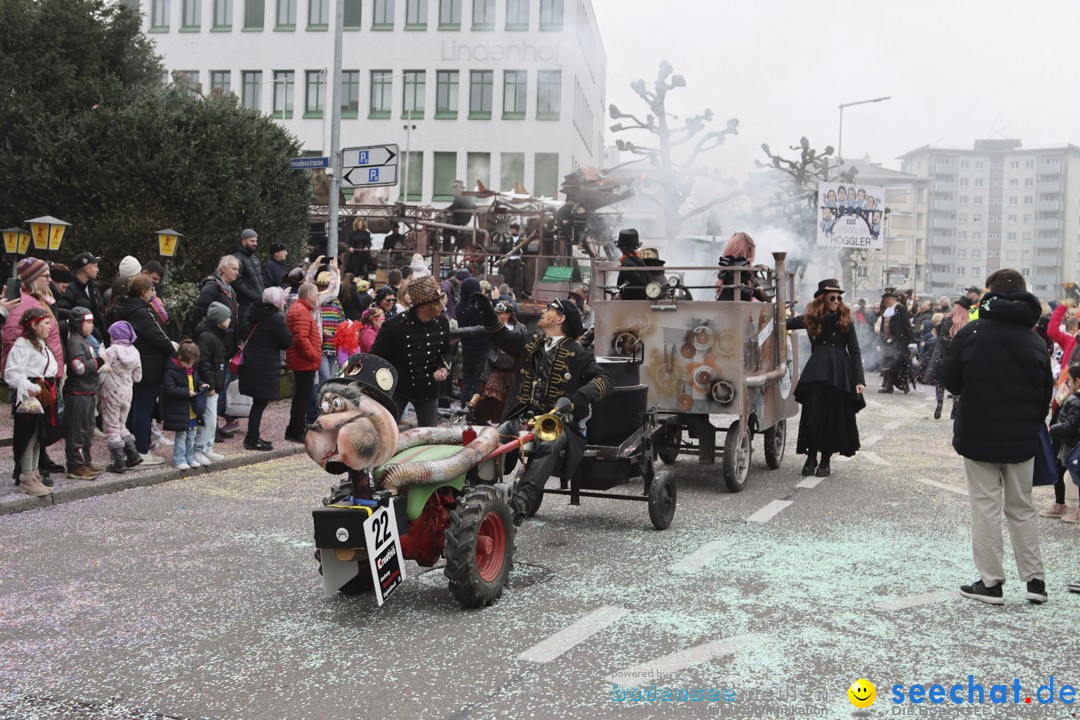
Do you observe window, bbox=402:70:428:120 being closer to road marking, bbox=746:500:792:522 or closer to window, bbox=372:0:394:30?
window, bbox=372:0:394:30

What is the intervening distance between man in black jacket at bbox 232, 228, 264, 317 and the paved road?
12.7 ft

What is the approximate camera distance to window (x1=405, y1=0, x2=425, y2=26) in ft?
158

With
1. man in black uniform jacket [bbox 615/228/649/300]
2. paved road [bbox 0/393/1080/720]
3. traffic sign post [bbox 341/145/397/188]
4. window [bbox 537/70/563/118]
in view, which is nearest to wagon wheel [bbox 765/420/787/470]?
man in black uniform jacket [bbox 615/228/649/300]

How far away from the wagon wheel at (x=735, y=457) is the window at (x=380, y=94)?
42.6 meters

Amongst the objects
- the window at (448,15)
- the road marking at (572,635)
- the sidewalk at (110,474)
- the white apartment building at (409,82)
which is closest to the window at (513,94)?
the white apartment building at (409,82)

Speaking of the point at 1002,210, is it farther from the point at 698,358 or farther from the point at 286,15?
the point at 698,358

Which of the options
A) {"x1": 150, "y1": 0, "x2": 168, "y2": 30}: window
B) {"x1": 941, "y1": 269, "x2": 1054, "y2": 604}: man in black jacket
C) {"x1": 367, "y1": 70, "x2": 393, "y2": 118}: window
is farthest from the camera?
{"x1": 150, "y1": 0, "x2": 168, "y2": 30}: window

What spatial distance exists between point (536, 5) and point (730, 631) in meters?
34.3

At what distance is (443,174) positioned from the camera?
49.4m

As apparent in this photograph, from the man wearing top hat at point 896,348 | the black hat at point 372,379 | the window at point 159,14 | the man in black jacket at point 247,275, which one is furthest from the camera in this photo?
the window at point 159,14

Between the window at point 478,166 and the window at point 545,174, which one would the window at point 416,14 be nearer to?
the window at point 478,166

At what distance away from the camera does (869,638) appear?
5344 mm

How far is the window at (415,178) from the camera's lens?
49.2 metres

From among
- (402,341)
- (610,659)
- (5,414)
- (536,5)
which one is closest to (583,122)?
(536,5)
